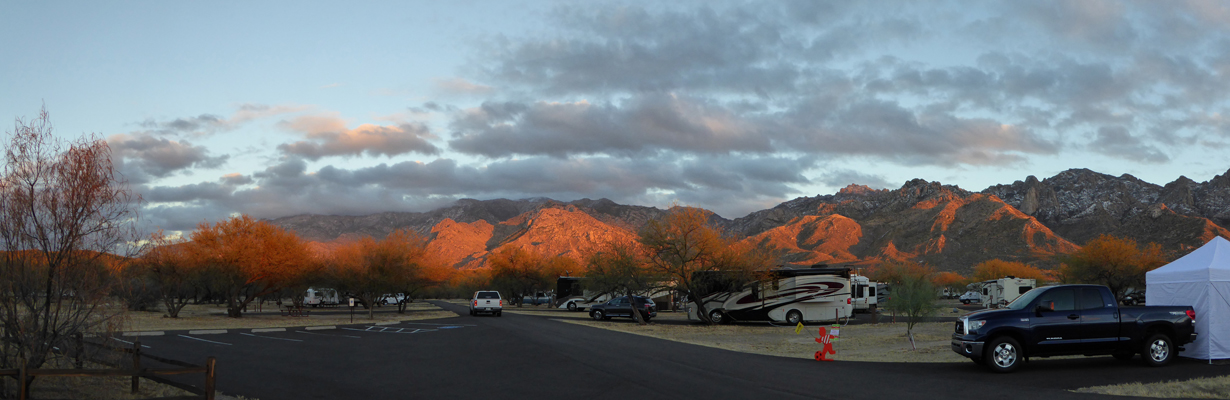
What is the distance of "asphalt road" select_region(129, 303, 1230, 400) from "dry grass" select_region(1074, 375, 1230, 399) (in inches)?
18.7

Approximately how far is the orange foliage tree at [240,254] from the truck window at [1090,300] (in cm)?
3794

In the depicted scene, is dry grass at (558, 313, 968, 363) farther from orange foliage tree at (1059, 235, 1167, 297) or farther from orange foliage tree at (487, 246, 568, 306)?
orange foliage tree at (487, 246, 568, 306)

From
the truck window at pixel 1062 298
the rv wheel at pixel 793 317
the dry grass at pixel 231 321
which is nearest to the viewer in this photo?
the truck window at pixel 1062 298

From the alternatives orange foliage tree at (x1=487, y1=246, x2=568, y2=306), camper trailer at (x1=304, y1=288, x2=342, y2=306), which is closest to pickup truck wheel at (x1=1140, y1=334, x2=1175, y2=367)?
orange foliage tree at (x1=487, y1=246, x2=568, y2=306)

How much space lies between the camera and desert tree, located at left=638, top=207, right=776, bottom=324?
113 feet

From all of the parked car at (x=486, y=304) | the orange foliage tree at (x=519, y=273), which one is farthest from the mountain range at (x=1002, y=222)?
the parked car at (x=486, y=304)

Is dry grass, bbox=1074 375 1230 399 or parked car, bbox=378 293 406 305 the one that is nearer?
dry grass, bbox=1074 375 1230 399

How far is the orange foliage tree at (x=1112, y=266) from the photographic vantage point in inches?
2146

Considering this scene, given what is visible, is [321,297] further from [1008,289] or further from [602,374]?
[602,374]

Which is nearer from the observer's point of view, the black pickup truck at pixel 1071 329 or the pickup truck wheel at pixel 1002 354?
the pickup truck wheel at pixel 1002 354

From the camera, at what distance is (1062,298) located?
14203mm

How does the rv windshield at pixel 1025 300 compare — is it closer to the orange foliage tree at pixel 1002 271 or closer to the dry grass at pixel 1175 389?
the dry grass at pixel 1175 389

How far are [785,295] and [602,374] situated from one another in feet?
75.9

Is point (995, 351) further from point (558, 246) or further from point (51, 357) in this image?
point (558, 246)
